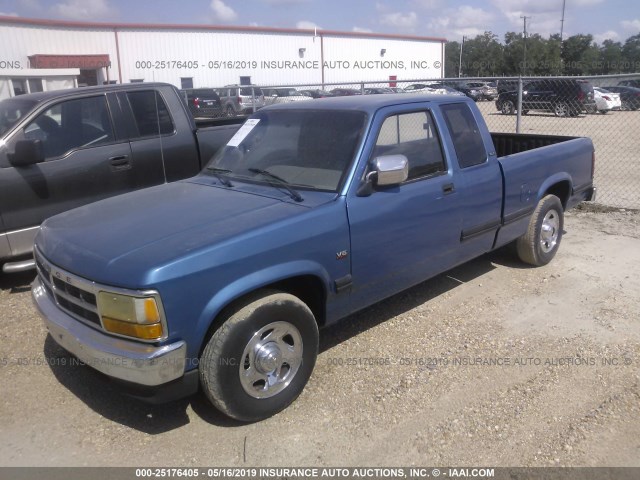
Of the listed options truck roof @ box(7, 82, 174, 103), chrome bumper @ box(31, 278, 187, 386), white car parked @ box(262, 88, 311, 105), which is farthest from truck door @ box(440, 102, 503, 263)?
white car parked @ box(262, 88, 311, 105)

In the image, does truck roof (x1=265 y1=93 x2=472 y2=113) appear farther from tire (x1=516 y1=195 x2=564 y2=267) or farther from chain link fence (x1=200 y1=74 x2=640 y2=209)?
chain link fence (x1=200 y1=74 x2=640 y2=209)

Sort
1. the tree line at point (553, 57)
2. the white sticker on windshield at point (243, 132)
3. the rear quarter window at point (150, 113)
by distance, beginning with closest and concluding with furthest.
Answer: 1. the white sticker on windshield at point (243, 132)
2. the rear quarter window at point (150, 113)
3. the tree line at point (553, 57)

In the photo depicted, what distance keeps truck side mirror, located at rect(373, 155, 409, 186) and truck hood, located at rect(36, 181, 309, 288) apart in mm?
562

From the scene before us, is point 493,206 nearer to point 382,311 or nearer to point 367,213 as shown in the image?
point 382,311

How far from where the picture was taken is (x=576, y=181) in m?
5.90

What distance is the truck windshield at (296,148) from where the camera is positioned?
374 centimetres

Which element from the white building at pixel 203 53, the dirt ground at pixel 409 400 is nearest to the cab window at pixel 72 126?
the dirt ground at pixel 409 400

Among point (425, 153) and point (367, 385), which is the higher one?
point (425, 153)

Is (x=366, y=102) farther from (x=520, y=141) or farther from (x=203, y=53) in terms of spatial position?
(x=203, y=53)

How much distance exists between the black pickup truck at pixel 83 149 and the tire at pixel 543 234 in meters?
3.57

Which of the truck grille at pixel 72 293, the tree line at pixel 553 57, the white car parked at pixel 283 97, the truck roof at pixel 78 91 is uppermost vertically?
the tree line at pixel 553 57

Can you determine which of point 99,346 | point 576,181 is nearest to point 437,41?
point 576,181

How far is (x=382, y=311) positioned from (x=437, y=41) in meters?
59.7

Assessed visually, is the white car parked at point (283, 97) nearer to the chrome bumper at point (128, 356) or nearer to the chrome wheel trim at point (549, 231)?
the chrome wheel trim at point (549, 231)
